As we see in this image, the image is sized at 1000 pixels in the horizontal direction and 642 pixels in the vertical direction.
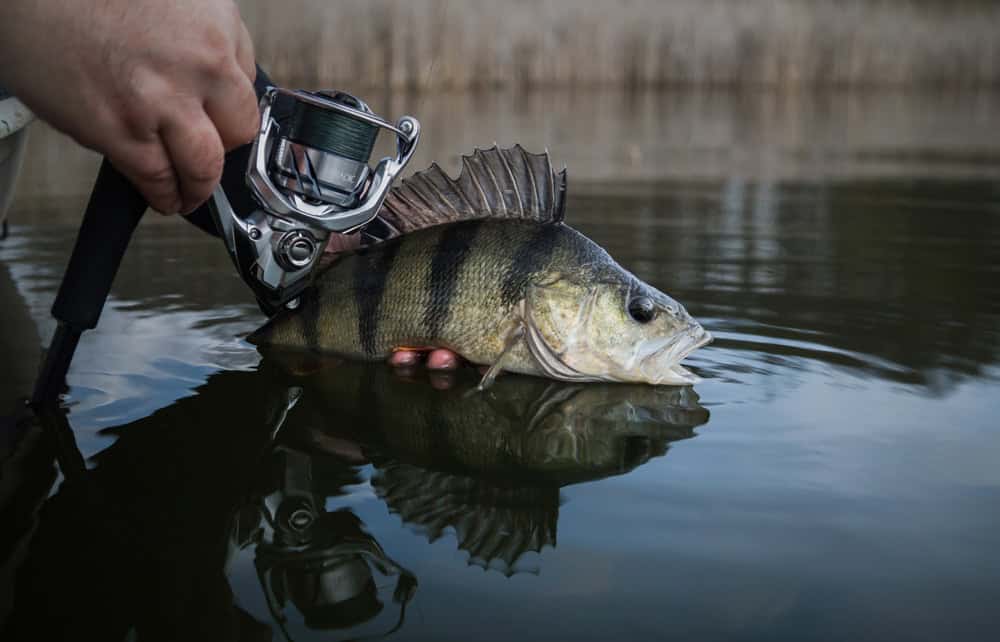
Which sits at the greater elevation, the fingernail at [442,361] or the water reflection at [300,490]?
the fingernail at [442,361]

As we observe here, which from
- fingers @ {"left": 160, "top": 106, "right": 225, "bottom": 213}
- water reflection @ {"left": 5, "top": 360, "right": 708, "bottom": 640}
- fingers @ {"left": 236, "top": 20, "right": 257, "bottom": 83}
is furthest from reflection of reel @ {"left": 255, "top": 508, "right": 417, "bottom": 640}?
fingers @ {"left": 236, "top": 20, "right": 257, "bottom": 83}

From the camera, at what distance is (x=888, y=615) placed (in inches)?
69.4

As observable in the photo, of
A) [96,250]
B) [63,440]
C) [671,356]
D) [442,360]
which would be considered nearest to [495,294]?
[442,360]

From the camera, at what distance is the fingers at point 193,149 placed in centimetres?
193

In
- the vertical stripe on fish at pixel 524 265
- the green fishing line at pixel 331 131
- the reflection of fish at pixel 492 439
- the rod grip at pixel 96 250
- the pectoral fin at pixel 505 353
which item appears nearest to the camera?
the reflection of fish at pixel 492 439

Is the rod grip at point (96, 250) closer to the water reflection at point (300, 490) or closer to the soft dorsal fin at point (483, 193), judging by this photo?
the water reflection at point (300, 490)

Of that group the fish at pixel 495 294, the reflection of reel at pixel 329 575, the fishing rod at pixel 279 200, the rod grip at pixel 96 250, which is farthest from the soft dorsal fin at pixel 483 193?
the reflection of reel at pixel 329 575

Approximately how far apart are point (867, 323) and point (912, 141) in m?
11.4

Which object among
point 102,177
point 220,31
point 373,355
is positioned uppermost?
point 220,31

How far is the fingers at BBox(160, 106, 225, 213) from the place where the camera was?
193 cm

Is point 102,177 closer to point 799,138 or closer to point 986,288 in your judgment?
point 986,288

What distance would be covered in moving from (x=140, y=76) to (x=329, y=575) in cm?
90

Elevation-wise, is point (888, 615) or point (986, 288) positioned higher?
point (986, 288)

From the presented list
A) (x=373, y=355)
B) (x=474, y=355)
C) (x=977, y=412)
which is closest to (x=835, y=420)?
(x=977, y=412)
